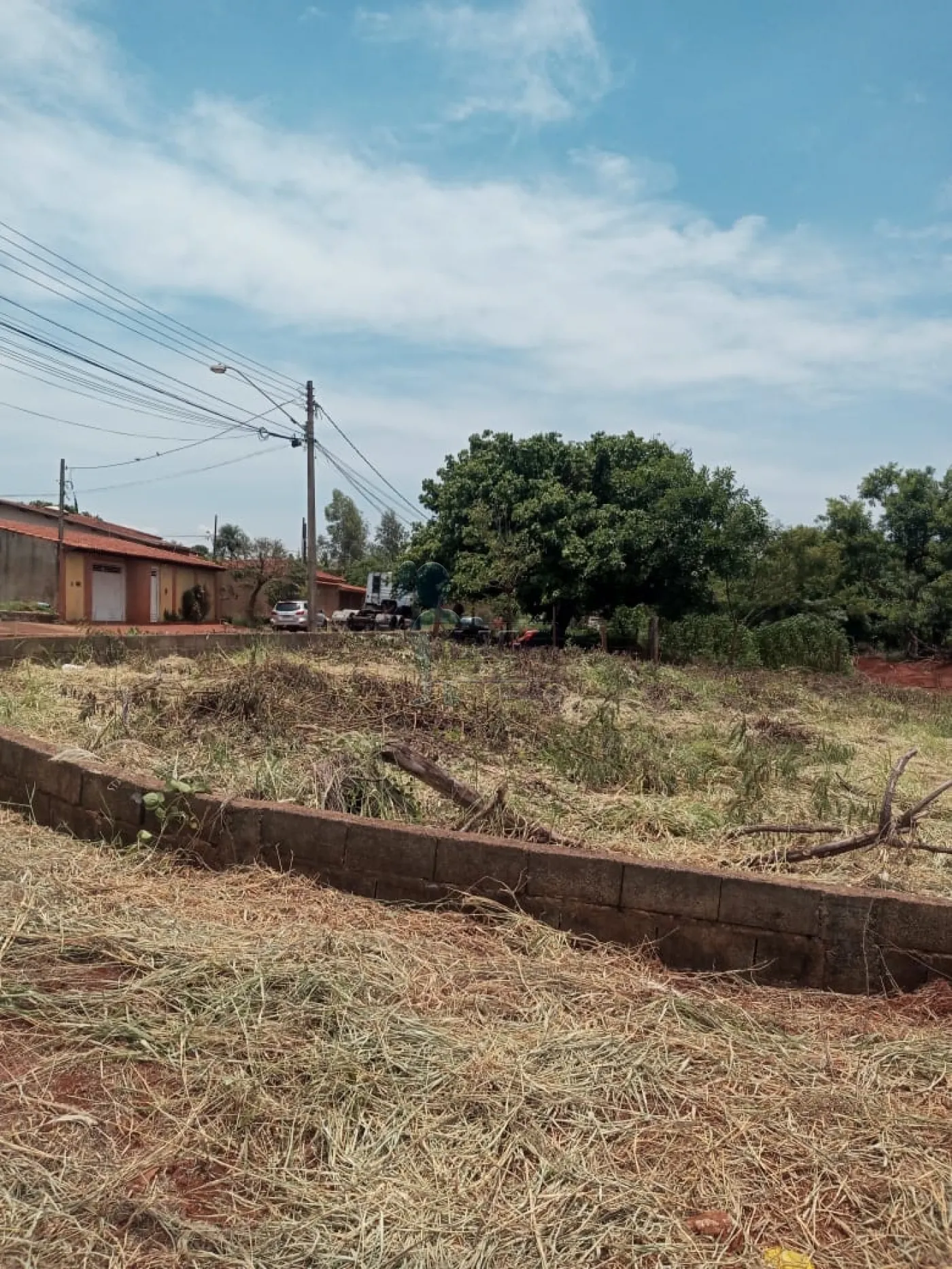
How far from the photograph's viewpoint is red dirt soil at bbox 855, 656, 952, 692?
76.8ft

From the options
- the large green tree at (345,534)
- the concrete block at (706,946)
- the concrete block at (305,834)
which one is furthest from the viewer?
the large green tree at (345,534)

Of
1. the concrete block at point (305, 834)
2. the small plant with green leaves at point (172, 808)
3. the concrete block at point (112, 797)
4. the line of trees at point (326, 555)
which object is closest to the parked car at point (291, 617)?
the line of trees at point (326, 555)

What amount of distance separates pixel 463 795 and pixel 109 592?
30.0 metres

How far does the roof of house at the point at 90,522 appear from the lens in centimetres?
3309

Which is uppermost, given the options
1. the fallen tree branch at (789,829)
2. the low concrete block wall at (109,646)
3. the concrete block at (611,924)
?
the low concrete block wall at (109,646)

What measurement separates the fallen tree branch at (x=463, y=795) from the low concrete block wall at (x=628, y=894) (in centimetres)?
29

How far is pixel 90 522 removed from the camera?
39.4 m

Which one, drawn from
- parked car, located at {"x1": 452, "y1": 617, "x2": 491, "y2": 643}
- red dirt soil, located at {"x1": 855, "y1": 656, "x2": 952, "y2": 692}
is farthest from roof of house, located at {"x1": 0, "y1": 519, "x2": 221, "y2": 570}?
red dirt soil, located at {"x1": 855, "y1": 656, "x2": 952, "y2": 692}

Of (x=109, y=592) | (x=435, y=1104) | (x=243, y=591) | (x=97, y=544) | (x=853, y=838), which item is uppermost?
(x=97, y=544)

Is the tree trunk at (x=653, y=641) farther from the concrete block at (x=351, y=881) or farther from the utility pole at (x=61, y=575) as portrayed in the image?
the utility pole at (x=61, y=575)

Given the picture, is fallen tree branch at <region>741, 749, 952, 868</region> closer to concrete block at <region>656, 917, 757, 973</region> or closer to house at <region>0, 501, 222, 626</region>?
concrete block at <region>656, 917, 757, 973</region>

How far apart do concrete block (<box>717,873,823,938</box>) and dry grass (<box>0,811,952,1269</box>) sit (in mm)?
226

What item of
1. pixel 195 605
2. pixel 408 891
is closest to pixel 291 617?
pixel 195 605

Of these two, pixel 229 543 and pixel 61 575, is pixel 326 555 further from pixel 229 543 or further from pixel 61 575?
pixel 61 575
